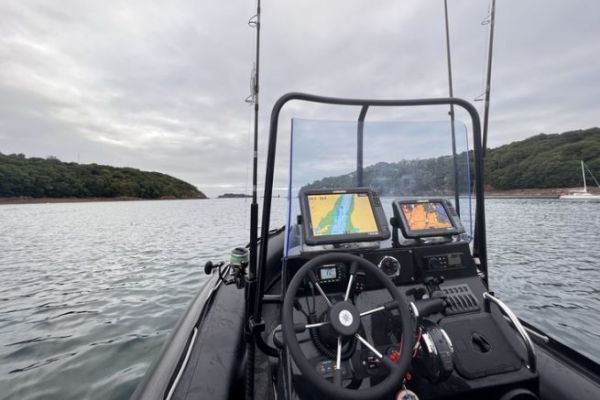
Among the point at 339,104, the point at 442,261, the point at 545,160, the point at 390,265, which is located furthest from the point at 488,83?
the point at 545,160

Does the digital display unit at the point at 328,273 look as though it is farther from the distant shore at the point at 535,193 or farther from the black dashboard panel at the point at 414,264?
the distant shore at the point at 535,193

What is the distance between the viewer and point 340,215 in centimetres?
196

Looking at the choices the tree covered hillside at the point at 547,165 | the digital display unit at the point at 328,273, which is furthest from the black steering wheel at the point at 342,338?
the tree covered hillside at the point at 547,165

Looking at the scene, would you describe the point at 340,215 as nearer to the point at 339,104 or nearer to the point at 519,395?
the point at 339,104

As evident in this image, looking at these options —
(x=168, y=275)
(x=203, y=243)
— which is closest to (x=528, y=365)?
(x=168, y=275)

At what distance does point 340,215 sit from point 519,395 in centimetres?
127

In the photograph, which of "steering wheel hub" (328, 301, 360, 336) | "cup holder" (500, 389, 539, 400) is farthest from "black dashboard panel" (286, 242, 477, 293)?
"cup holder" (500, 389, 539, 400)

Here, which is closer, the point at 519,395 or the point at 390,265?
the point at 519,395

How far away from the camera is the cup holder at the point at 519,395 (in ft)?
4.96

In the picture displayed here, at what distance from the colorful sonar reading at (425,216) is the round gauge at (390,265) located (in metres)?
0.27

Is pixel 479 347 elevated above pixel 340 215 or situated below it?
below

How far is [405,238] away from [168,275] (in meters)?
5.66

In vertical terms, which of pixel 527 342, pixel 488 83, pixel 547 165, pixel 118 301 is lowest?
pixel 118 301

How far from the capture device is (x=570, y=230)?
11.8 metres
